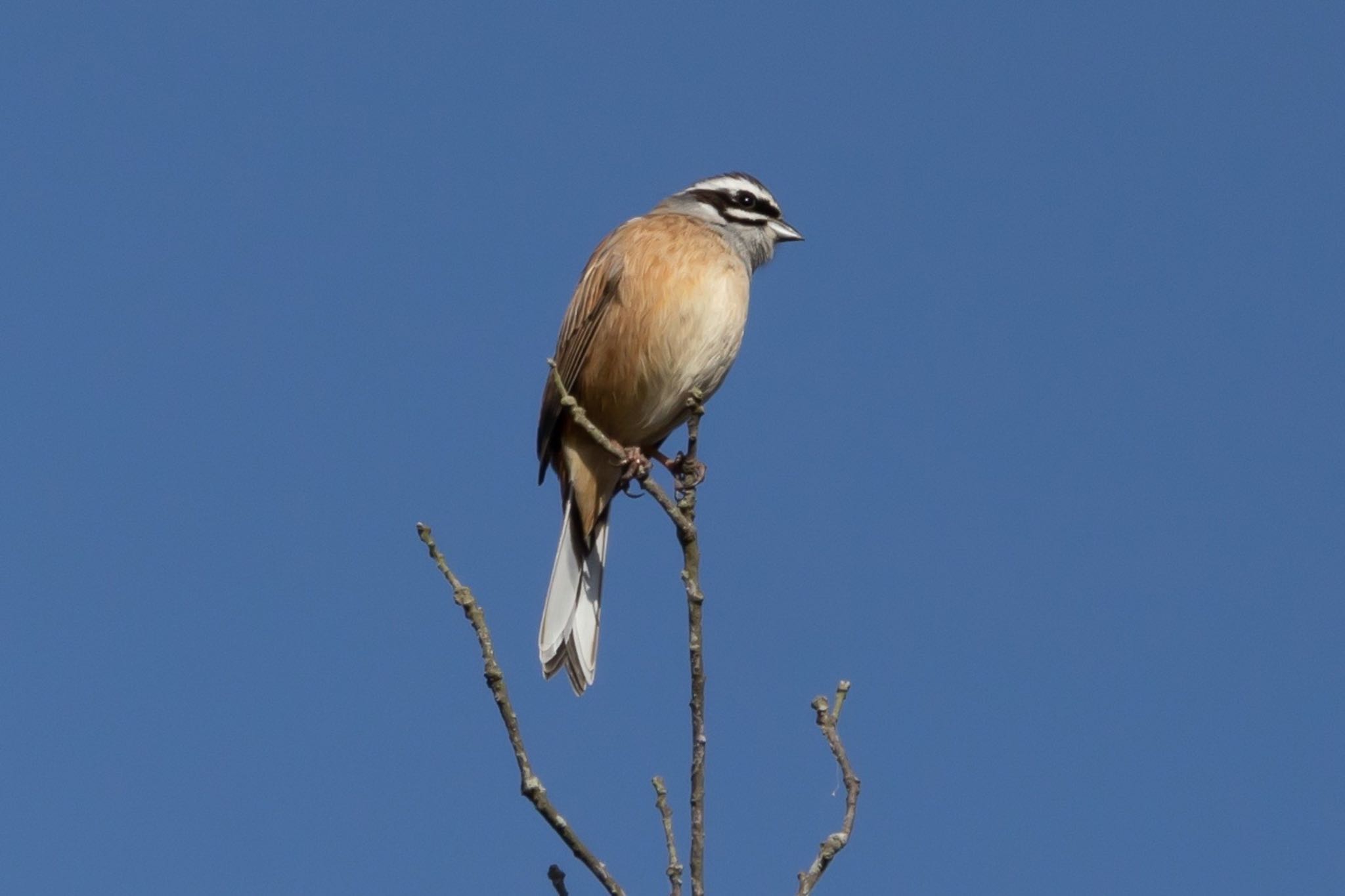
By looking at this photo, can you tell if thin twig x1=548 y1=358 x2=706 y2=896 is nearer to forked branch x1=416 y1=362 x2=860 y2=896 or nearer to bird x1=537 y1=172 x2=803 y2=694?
forked branch x1=416 y1=362 x2=860 y2=896

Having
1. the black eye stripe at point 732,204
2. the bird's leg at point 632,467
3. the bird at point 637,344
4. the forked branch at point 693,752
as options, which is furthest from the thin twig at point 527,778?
the black eye stripe at point 732,204

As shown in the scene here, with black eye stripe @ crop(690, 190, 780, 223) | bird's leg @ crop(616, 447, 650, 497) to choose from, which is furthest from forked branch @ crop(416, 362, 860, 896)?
black eye stripe @ crop(690, 190, 780, 223)

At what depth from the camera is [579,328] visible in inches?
264

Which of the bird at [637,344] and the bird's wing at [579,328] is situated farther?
the bird's wing at [579,328]

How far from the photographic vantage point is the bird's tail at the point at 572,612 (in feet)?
19.2

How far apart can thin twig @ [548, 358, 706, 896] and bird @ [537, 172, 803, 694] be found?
→ 2014 mm

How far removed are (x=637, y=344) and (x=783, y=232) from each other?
1.04m

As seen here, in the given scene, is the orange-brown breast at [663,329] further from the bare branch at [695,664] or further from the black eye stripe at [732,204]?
the bare branch at [695,664]

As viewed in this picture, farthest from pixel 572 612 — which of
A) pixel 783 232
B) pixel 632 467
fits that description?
pixel 783 232

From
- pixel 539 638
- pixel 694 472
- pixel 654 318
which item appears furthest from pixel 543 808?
pixel 654 318

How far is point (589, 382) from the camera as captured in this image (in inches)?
261

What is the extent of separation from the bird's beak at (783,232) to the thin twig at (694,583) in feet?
9.47

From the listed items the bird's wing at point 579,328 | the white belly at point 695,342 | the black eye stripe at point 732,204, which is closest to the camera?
the white belly at point 695,342

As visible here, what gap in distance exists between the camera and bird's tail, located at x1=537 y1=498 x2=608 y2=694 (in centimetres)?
584
